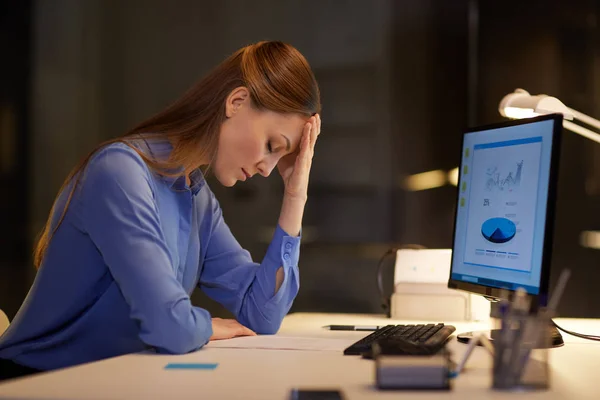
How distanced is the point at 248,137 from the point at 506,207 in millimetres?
567

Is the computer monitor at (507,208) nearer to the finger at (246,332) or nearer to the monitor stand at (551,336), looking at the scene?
the monitor stand at (551,336)

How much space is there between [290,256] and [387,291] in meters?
1.66

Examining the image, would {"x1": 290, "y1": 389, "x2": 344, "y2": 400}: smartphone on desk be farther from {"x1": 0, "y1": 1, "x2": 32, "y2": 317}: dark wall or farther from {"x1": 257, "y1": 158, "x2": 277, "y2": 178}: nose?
{"x1": 0, "y1": 1, "x2": 32, "y2": 317}: dark wall

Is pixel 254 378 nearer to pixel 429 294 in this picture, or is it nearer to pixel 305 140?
pixel 305 140

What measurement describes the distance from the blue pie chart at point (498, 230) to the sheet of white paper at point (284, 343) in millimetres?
362

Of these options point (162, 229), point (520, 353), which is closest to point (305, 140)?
point (162, 229)

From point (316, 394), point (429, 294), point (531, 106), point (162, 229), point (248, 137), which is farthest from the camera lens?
point (429, 294)

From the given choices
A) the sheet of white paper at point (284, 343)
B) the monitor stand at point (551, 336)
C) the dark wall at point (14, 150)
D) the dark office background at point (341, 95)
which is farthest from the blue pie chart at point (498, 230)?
the dark wall at point (14, 150)

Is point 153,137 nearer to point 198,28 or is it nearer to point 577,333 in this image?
point 577,333

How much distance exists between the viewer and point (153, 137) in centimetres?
176

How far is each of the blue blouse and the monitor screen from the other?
0.42 metres

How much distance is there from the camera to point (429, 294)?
2.24m

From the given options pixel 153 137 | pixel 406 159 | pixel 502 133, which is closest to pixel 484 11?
Result: pixel 406 159

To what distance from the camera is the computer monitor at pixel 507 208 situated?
150 cm
